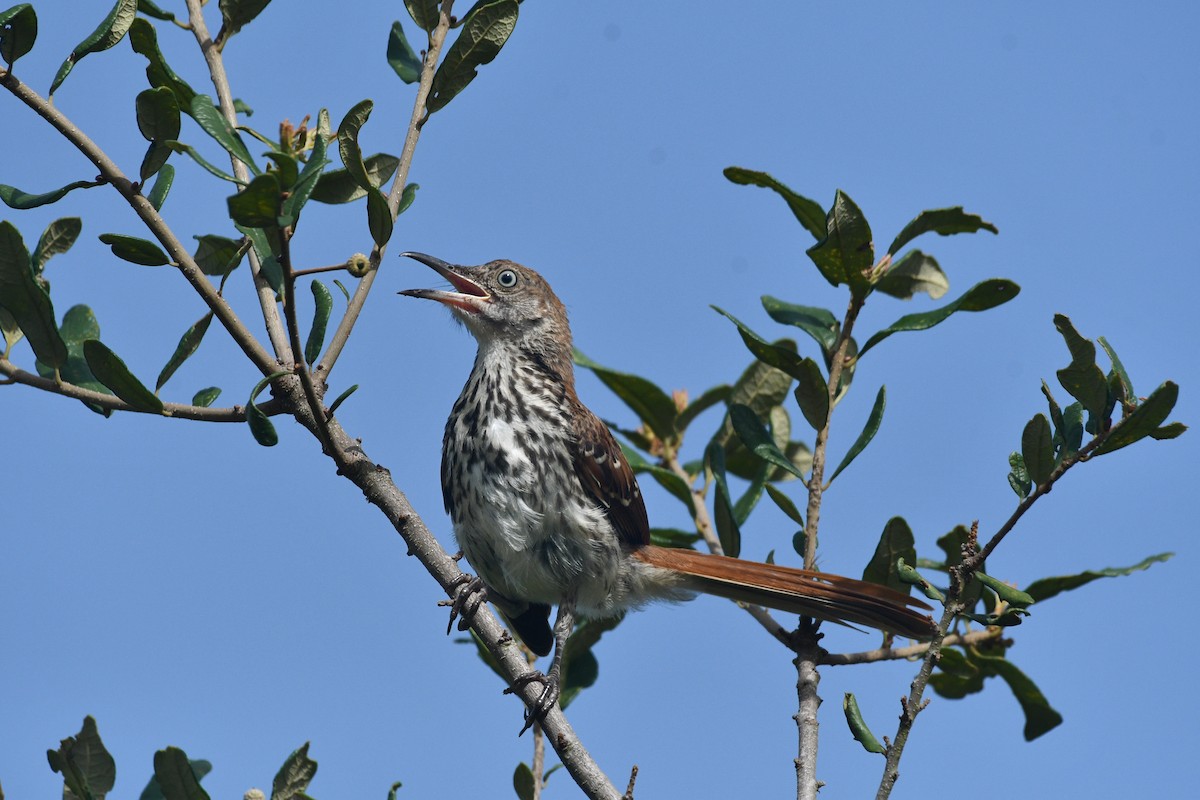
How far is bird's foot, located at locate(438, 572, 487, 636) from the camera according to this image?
3.27 metres

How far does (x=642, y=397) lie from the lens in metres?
4.54

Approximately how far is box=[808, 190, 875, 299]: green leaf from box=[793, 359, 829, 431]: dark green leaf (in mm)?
326

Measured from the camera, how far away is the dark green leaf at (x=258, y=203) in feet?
7.80

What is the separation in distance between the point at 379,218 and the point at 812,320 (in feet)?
5.08

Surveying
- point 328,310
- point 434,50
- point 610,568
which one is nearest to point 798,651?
point 610,568

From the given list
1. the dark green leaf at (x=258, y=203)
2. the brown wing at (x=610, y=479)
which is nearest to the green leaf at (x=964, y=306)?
the brown wing at (x=610, y=479)

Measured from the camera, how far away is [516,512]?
175 inches

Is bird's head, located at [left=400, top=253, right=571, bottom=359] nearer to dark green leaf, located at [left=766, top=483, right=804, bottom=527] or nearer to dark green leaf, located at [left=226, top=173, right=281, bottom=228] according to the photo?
dark green leaf, located at [left=766, top=483, right=804, bottom=527]

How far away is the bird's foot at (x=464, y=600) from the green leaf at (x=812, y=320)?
128cm

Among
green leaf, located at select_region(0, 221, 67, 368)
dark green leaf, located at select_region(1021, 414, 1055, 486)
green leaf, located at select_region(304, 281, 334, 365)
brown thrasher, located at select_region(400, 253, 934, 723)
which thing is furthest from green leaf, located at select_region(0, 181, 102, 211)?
dark green leaf, located at select_region(1021, 414, 1055, 486)

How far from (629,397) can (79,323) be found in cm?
195

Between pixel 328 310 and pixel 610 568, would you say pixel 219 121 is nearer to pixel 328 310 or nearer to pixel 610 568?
pixel 328 310

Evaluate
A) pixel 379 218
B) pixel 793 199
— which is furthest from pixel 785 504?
pixel 379 218

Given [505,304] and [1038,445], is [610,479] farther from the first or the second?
[1038,445]
